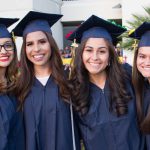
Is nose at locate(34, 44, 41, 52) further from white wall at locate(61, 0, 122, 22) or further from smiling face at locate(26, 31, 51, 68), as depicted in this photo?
white wall at locate(61, 0, 122, 22)

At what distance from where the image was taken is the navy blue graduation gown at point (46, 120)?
10.1 ft

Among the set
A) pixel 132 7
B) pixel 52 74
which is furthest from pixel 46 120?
pixel 132 7

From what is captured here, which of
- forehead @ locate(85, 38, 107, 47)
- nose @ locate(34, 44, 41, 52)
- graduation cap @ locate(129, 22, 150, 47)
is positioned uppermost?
graduation cap @ locate(129, 22, 150, 47)

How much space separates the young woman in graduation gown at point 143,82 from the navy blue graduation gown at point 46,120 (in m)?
0.69

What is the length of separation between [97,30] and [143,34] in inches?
19.1

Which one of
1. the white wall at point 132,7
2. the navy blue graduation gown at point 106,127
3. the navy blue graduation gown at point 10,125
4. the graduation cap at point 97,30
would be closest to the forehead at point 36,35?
the graduation cap at point 97,30

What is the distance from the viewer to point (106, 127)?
120 inches

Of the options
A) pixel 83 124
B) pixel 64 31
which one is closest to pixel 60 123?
pixel 83 124

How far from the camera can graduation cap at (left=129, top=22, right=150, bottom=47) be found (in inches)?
127

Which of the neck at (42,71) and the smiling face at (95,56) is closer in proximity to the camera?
the smiling face at (95,56)

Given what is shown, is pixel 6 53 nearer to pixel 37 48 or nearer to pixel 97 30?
pixel 37 48

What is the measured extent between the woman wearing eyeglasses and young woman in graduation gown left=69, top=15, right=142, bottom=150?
22.8 inches

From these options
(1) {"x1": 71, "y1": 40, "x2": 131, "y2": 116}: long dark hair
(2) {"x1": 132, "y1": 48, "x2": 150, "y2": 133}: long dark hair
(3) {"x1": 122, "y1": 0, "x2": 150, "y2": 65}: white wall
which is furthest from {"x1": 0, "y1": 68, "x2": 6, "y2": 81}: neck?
(3) {"x1": 122, "y1": 0, "x2": 150, "y2": 65}: white wall

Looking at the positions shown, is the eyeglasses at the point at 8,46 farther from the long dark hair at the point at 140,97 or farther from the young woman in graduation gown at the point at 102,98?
the long dark hair at the point at 140,97
